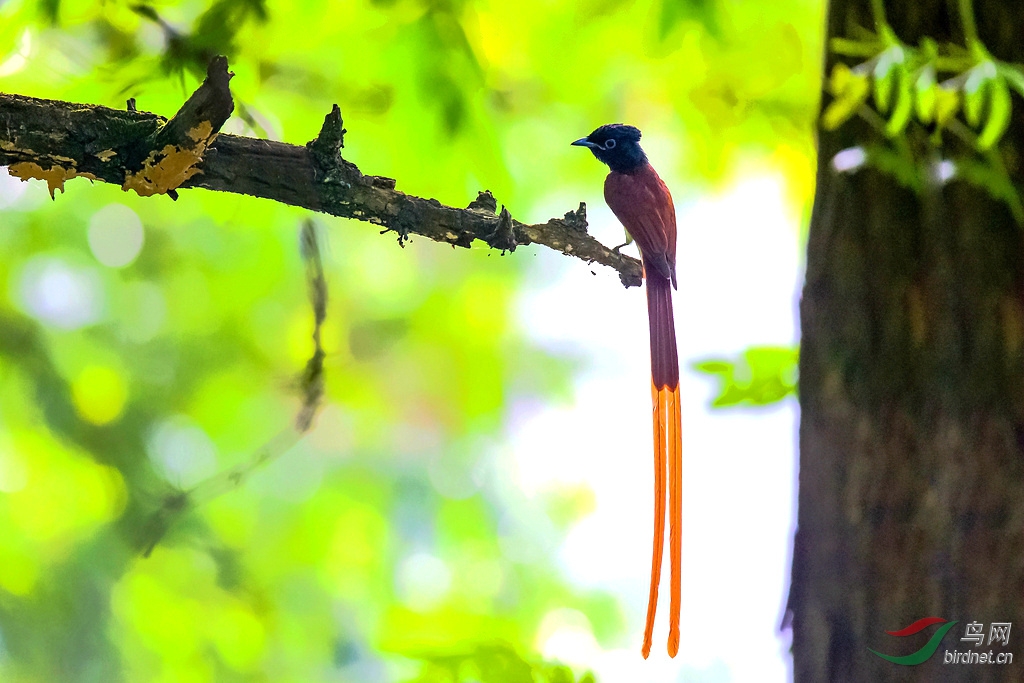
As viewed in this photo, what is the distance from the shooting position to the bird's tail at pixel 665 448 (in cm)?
65

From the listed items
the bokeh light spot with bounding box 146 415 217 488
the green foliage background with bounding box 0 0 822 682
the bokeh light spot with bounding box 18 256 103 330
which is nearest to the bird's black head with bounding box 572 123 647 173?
the green foliage background with bounding box 0 0 822 682

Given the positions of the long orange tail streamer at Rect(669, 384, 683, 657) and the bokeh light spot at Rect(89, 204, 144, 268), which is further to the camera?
the bokeh light spot at Rect(89, 204, 144, 268)

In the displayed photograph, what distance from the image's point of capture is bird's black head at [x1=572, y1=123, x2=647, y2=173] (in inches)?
29.2

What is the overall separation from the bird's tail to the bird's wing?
5 cm

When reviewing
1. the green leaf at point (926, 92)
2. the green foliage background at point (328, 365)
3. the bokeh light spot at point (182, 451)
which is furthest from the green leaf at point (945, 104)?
the bokeh light spot at point (182, 451)

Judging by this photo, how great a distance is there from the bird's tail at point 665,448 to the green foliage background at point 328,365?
1.00 ft

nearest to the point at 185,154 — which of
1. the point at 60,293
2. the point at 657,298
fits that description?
the point at 657,298

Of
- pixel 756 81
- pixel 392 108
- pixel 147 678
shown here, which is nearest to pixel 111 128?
pixel 392 108

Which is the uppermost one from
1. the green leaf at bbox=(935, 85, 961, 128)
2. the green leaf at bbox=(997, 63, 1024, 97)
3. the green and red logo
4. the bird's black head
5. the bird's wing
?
the green leaf at bbox=(997, 63, 1024, 97)

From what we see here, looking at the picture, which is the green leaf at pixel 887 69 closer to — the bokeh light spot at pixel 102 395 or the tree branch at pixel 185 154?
the tree branch at pixel 185 154

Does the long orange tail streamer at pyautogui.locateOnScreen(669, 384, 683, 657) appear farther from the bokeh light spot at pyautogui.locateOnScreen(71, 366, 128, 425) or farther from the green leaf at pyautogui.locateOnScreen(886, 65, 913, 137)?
the bokeh light spot at pyautogui.locateOnScreen(71, 366, 128, 425)

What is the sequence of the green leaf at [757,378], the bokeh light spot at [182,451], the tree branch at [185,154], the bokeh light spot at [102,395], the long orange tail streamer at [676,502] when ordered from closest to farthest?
the tree branch at [185,154]
the long orange tail streamer at [676,502]
the green leaf at [757,378]
the bokeh light spot at [182,451]
the bokeh light spot at [102,395]

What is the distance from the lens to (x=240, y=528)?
1.19 meters

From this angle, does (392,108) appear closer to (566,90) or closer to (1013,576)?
(566,90)
